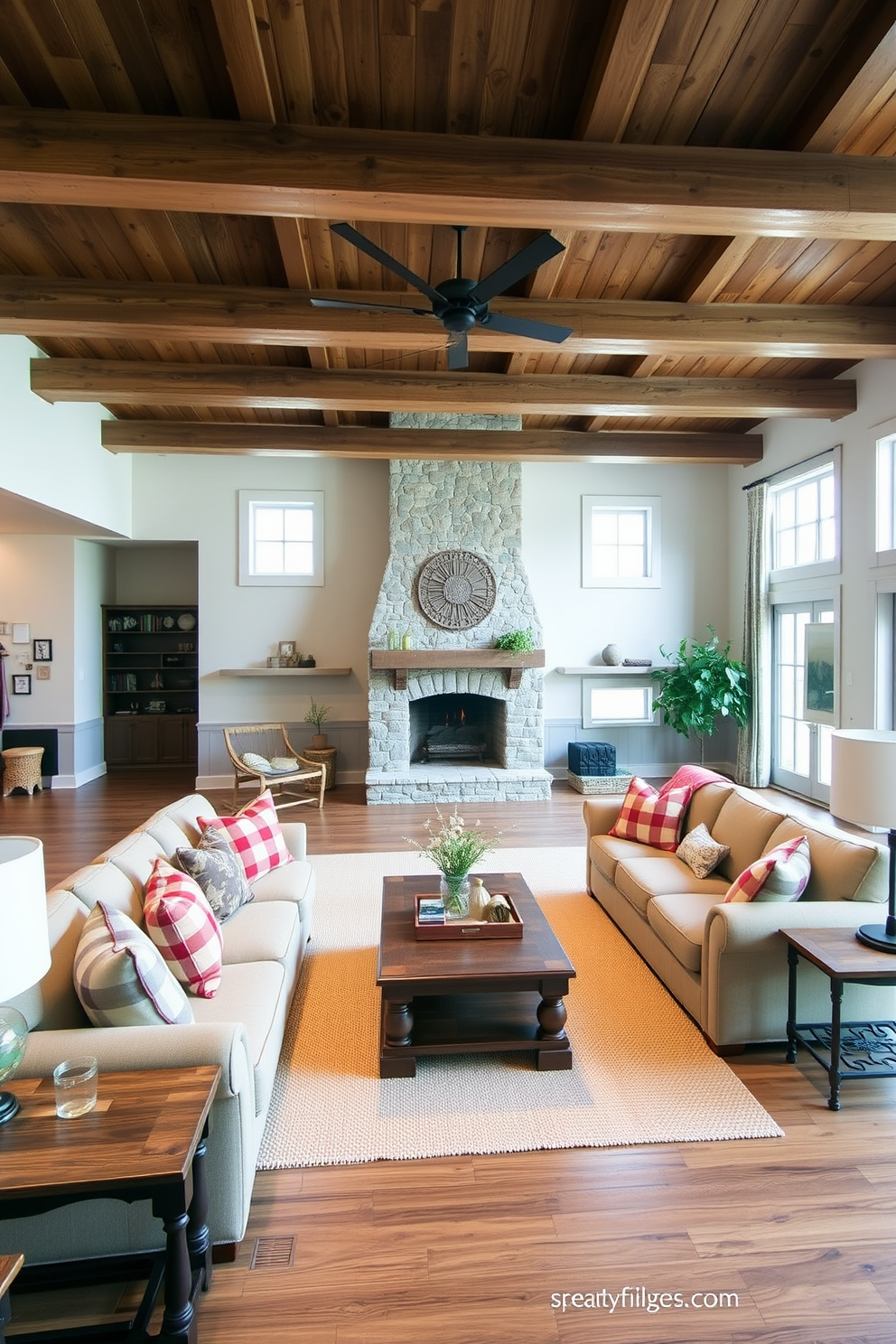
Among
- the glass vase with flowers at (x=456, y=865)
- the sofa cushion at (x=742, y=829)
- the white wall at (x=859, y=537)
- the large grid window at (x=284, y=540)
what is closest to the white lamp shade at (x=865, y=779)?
the sofa cushion at (x=742, y=829)

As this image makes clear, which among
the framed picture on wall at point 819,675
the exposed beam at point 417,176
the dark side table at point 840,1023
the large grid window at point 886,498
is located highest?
the exposed beam at point 417,176

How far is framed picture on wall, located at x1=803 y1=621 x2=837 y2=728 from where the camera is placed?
6191 millimetres

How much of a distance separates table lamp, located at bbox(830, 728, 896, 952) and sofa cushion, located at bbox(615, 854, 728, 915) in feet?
2.44

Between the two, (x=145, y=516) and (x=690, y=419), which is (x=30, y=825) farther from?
(x=690, y=419)

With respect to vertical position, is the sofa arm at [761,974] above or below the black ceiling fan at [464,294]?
below

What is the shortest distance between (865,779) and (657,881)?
1271 mm

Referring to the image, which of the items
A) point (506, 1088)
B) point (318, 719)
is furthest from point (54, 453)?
point (506, 1088)

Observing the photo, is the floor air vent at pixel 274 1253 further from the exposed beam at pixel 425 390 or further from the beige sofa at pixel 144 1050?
the exposed beam at pixel 425 390

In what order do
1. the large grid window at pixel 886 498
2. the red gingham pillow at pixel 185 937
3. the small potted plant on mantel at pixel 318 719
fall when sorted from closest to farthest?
1. the red gingham pillow at pixel 185 937
2. the large grid window at pixel 886 498
3. the small potted plant on mantel at pixel 318 719

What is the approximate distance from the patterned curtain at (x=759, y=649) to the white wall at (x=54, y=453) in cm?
650

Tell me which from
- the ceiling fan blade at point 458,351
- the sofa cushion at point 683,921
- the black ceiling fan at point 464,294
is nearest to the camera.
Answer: the sofa cushion at point 683,921

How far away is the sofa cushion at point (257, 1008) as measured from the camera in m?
2.06

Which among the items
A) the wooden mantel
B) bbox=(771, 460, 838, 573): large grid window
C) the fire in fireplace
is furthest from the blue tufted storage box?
bbox=(771, 460, 838, 573): large grid window

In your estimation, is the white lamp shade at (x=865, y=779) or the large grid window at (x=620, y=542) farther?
the large grid window at (x=620, y=542)
